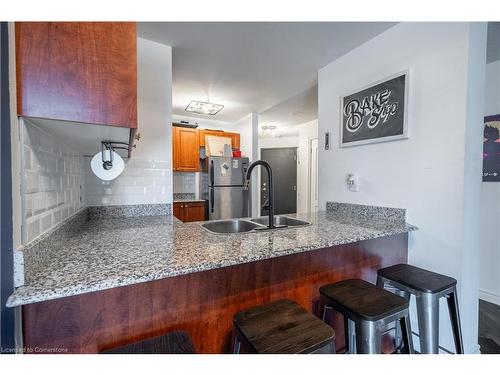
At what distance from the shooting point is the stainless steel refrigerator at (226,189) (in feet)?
11.9

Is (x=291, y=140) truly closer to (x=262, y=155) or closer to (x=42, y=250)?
(x=262, y=155)

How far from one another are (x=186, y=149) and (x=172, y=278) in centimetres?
326

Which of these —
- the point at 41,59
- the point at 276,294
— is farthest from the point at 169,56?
the point at 276,294

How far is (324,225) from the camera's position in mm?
1517

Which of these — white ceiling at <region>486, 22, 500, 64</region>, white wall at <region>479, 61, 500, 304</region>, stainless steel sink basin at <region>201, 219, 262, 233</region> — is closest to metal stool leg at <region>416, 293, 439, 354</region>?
stainless steel sink basin at <region>201, 219, 262, 233</region>

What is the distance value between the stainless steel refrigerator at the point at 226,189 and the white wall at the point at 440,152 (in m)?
2.33

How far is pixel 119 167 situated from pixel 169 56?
1.24m

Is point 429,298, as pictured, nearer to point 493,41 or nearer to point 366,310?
point 366,310

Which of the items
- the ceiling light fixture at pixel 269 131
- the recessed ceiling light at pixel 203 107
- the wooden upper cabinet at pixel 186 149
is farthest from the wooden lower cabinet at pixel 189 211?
the ceiling light fixture at pixel 269 131

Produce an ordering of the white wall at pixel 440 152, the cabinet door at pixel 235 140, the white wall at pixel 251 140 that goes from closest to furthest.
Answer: the white wall at pixel 440 152
the white wall at pixel 251 140
the cabinet door at pixel 235 140

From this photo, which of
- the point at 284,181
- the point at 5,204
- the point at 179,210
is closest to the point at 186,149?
the point at 179,210

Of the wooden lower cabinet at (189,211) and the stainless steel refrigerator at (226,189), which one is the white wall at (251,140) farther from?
the wooden lower cabinet at (189,211)

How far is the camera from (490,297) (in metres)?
2.24

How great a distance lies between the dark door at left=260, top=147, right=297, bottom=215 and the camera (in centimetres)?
543
